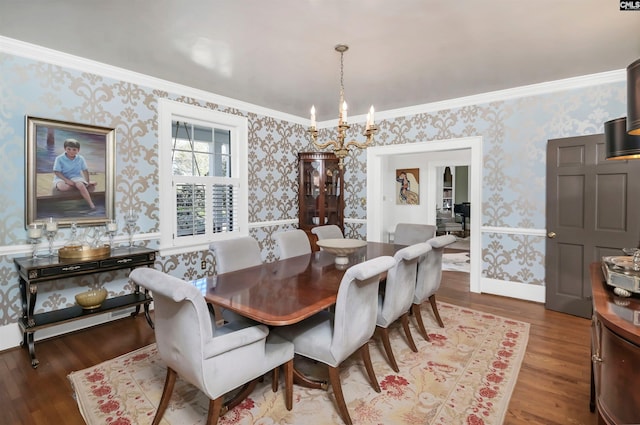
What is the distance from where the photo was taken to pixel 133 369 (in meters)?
2.46

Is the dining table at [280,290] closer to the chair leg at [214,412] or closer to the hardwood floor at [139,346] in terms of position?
the chair leg at [214,412]

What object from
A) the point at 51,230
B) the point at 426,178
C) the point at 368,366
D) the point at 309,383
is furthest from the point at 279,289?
the point at 426,178

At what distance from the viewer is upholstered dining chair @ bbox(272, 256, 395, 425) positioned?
181cm

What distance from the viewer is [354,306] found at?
6.16 ft

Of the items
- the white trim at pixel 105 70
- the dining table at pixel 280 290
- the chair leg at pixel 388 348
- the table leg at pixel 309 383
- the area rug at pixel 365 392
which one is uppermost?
the white trim at pixel 105 70

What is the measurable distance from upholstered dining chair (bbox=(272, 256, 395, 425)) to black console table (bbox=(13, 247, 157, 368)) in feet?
5.88

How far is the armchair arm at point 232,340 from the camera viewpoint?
154 cm

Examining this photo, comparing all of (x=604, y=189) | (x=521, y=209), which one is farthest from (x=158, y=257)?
(x=604, y=189)

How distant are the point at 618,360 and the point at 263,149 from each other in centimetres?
436

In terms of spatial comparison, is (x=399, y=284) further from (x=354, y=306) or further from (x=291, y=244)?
(x=291, y=244)

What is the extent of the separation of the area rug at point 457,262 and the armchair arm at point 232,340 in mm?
4705

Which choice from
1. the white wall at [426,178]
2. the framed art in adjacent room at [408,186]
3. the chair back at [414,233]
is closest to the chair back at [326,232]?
the chair back at [414,233]

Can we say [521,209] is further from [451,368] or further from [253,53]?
[253,53]

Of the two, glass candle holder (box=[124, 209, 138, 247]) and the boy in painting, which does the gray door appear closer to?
glass candle holder (box=[124, 209, 138, 247])
